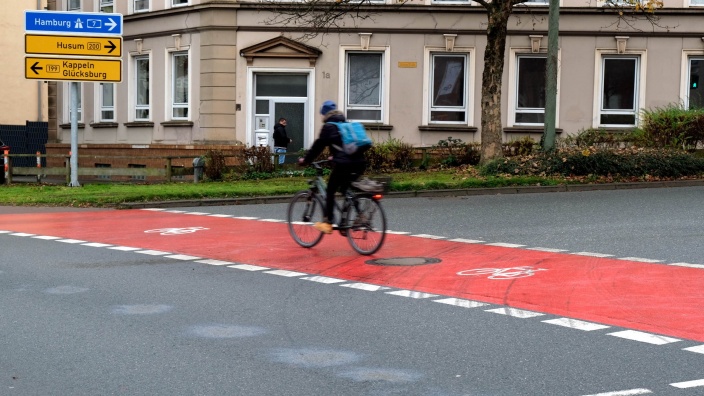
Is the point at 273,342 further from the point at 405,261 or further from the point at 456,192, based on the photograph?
the point at 456,192

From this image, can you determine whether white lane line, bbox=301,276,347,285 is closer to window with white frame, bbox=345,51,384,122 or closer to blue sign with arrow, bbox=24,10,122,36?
blue sign with arrow, bbox=24,10,122,36

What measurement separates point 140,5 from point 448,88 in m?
10.8

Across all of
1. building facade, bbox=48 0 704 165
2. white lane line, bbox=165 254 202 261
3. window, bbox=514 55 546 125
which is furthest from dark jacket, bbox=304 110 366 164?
window, bbox=514 55 546 125

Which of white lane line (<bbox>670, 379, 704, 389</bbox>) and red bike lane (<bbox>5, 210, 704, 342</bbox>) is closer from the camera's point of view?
white lane line (<bbox>670, 379, 704, 389</bbox>)

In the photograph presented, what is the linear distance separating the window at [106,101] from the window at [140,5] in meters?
3.00

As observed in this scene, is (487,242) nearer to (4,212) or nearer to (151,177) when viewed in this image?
(4,212)

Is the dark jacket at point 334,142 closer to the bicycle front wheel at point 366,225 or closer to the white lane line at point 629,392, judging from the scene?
the bicycle front wheel at point 366,225

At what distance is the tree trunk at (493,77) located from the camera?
24.6m

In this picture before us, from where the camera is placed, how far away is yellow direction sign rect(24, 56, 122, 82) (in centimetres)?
2522

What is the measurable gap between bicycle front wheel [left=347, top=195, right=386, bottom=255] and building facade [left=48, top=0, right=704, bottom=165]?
18471 millimetres

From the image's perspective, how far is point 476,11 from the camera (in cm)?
3122

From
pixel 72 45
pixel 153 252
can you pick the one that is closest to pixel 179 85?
pixel 72 45

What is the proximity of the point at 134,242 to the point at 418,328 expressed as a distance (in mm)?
7497

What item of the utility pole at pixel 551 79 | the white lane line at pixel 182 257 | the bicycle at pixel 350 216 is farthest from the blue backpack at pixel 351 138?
the utility pole at pixel 551 79
